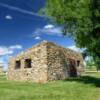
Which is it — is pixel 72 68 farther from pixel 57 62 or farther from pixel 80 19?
pixel 80 19

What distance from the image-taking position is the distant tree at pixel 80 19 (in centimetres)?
2470

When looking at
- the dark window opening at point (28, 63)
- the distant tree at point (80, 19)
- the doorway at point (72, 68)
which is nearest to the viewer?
the distant tree at point (80, 19)

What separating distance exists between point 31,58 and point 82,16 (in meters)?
11.1

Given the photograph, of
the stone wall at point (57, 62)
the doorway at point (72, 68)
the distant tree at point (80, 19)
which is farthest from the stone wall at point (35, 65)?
the doorway at point (72, 68)

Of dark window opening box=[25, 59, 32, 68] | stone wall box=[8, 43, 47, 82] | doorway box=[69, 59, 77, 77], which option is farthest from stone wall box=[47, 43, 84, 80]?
dark window opening box=[25, 59, 32, 68]

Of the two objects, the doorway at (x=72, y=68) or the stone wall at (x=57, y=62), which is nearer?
the stone wall at (x=57, y=62)

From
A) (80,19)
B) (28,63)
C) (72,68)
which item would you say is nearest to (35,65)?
(28,63)

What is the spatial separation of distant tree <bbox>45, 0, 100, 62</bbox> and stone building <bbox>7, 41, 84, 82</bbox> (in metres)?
4.50

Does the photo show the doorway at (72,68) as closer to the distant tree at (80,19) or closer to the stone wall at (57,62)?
the stone wall at (57,62)

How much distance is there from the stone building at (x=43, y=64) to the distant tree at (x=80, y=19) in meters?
4.50

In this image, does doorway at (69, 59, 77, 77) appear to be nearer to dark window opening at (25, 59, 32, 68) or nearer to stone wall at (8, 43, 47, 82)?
dark window opening at (25, 59, 32, 68)

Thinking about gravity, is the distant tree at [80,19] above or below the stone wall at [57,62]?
above

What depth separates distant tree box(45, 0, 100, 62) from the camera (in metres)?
24.7

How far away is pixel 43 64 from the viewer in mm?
31844
